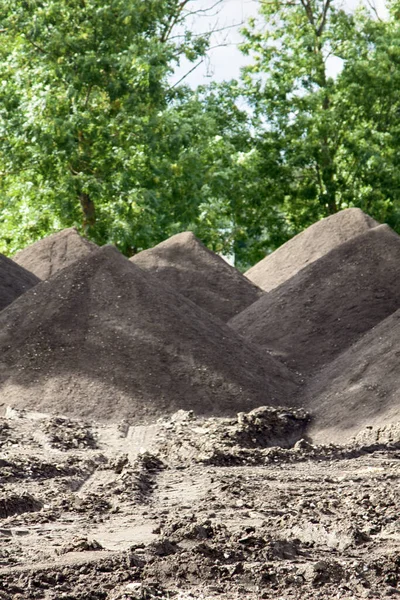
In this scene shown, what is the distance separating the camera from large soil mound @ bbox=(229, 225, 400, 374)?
15070mm

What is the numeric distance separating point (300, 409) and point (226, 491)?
5152 mm

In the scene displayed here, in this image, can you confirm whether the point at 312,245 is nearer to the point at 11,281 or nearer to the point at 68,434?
the point at 11,281

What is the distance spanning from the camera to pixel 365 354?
1309 cm

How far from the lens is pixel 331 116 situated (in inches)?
1181

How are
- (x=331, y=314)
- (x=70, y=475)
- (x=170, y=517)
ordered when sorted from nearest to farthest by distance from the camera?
(x=170, y=517), (x=70, y=475), (x=331, y=314)

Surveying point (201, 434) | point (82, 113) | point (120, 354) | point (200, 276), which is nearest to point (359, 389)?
point (201, 434)

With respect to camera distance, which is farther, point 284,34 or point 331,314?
point 284,34

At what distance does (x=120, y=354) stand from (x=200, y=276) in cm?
878

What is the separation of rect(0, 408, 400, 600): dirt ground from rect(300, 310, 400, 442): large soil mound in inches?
30.5

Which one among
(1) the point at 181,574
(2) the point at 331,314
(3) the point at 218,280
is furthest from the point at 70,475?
(3) the point at 218,280

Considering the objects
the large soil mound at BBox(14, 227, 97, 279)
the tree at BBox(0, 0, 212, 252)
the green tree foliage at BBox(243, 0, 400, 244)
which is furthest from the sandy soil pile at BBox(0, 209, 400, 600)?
the green tree foliage at BBox(243, 0, 400, 244)

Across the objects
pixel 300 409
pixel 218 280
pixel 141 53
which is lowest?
pixel 300 409

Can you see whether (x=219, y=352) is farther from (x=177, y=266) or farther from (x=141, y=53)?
(x=141, y=53)

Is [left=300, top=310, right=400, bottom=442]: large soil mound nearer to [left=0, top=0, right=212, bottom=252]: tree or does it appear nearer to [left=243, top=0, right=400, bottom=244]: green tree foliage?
[left=0, top=0, right=212, bottom=252]: tree
